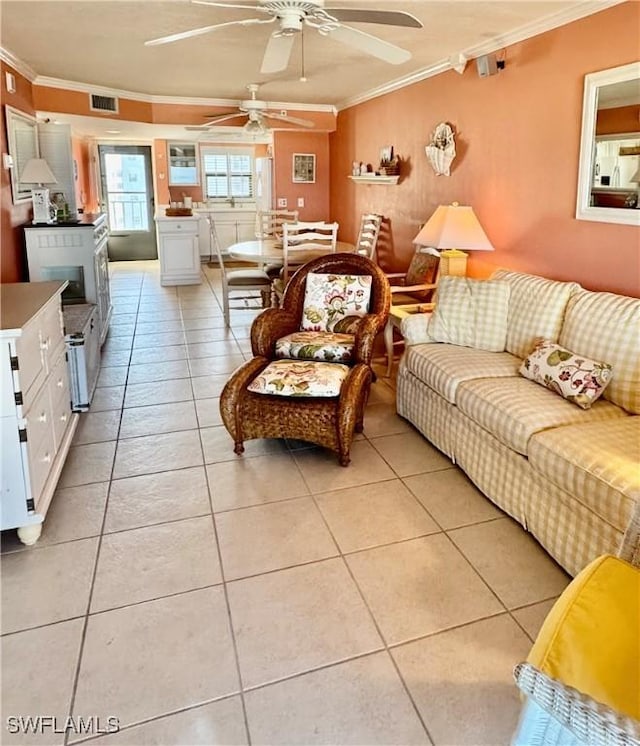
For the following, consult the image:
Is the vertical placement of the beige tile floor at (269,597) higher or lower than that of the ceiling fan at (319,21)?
lower

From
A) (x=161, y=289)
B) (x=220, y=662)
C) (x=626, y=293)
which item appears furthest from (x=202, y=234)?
(x=220, y=662)

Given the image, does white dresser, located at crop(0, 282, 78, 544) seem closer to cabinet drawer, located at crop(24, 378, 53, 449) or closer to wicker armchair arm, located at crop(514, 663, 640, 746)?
cabinet drawer, located at crop(24, 378, 53, 449)

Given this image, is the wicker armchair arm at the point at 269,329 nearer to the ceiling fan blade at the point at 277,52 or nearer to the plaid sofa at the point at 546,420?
the plaid sofa at the point at 546,420

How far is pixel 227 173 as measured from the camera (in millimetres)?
10094

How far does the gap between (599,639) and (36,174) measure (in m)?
4.80

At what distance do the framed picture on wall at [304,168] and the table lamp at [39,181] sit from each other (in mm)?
3506

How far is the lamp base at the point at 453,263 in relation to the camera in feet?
13.4

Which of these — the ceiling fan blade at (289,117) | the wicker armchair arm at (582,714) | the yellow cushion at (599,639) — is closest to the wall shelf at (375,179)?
the ceiling fan blade at (289,117)

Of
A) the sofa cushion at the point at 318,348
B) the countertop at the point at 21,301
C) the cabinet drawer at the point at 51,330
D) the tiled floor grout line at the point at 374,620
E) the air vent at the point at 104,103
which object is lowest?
the tiled floor grout line at the point at 374,620

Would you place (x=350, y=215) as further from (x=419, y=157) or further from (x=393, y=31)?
(x=393, y=31)

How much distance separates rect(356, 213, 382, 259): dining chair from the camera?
5.76 m

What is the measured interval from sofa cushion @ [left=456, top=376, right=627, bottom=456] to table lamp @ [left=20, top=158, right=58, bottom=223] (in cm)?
372
